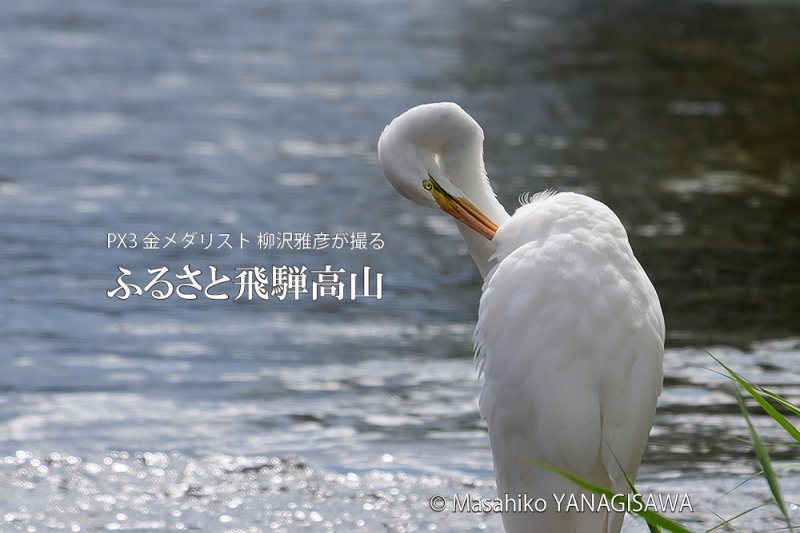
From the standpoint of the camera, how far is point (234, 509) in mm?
5645

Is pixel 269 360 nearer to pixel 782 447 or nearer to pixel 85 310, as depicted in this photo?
pixel 85 310

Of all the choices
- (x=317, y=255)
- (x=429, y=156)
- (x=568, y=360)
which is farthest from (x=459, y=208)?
(x=317, y=255)

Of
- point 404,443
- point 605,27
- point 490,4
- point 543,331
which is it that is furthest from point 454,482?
point 490,4

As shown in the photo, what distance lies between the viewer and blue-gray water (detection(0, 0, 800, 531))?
19.8 ft

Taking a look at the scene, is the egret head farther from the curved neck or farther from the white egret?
the white egret

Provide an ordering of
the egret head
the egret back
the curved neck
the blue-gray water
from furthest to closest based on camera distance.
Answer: the blue-gray water → the curved neck → the egret head → the egret back

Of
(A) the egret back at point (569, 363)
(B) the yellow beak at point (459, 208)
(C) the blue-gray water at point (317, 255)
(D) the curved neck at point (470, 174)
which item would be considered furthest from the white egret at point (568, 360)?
(C) the blue-gray water at point (317, 255)

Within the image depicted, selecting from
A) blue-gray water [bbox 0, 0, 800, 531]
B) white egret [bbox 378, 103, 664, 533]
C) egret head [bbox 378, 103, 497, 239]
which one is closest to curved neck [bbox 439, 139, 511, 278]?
egret head [bbox 378, 103, 497, 239]

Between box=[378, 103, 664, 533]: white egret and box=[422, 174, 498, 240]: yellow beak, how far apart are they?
0.52 m

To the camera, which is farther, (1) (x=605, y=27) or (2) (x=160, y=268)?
(1) (x=605, y=27)

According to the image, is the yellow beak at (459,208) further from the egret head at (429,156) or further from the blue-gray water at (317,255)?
the blue-gray water at (317,255)

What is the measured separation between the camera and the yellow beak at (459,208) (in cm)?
511

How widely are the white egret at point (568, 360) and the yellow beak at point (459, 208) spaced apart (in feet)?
1.70

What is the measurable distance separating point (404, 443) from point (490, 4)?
19825 millimetres
